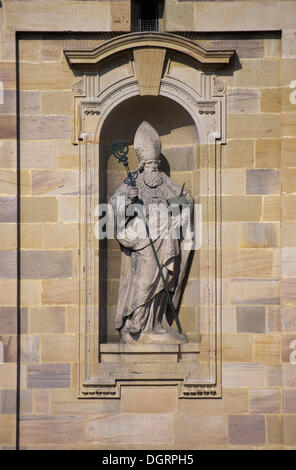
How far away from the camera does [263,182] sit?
10.4 metres

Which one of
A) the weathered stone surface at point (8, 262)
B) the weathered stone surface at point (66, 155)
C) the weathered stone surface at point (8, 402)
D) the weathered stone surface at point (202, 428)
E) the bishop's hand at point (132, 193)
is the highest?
the weathered stone surface at point (66, 155)

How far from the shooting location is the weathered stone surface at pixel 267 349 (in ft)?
33.8

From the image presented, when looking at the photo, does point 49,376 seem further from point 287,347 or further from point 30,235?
point 287,347

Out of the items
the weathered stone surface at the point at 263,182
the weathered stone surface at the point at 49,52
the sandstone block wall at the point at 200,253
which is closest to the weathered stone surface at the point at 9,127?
the sandstone block wall at the point at 200,253

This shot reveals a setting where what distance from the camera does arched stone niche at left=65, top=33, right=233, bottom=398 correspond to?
10328 mm

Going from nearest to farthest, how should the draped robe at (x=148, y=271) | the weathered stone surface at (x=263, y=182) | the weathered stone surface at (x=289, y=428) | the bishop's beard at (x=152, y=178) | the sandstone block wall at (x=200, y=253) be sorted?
the weathered stone surface at (x=289, y=428), the sandstone block wall at (x=200, y=253), the weathered stone surface at (x=263, y=182), the draped robe at (x=148, y=271), the bishop's beard at (x=152, y=178)

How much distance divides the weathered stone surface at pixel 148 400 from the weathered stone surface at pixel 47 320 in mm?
1074

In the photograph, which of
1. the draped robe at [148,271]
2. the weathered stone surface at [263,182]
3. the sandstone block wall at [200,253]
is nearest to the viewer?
the sandstone block wall at [200,253]

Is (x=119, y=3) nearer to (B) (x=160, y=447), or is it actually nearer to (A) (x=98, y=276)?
(A) (x=98, y=276)

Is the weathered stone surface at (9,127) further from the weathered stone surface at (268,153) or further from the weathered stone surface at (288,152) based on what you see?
the weathered stone surface at (288,152)

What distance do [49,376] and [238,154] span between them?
3438 mm

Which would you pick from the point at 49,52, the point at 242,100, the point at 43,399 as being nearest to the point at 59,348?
the point at 43,399

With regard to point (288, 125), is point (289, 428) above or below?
below

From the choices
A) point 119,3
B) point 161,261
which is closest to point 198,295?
point 161,261
